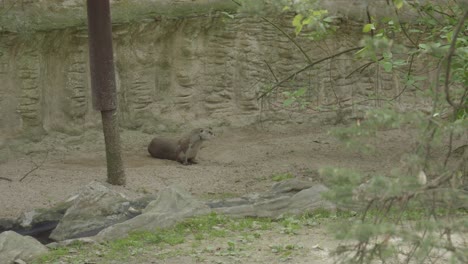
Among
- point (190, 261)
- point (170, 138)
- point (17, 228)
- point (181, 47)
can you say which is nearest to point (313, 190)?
point (190, 261)

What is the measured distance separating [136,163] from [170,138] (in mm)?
940

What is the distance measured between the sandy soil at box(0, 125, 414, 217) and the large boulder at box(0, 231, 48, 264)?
1.94 meters

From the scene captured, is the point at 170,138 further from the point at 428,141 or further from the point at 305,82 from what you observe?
the point at 428,141

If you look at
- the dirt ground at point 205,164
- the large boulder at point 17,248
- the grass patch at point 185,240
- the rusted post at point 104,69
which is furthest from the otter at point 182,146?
the large boulder at point 17,248

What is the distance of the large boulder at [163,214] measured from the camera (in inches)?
308

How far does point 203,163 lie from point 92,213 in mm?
3654

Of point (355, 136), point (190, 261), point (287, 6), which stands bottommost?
point (190, 261)

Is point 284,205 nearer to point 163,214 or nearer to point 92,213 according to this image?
point 163,214

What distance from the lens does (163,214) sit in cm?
819

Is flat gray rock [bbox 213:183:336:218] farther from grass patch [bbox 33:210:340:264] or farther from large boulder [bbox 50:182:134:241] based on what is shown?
large boulder [bbox 50:182:134:241]

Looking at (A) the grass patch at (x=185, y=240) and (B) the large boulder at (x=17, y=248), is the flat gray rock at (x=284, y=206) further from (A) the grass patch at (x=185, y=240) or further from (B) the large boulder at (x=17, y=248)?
(B) the large boulder at (x=17, y=248)

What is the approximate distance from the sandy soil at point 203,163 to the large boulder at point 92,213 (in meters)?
0.93

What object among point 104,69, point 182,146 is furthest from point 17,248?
point 182,146

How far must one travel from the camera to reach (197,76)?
43.7 feet
